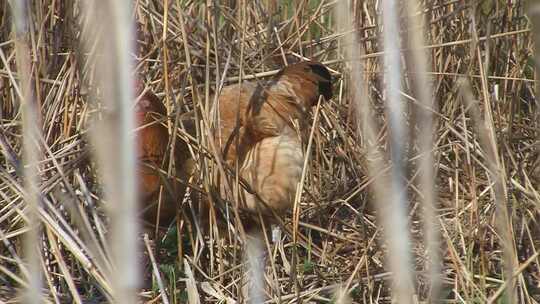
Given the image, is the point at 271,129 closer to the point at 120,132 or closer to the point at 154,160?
the point at 154,160

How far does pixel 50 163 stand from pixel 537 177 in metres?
1.60

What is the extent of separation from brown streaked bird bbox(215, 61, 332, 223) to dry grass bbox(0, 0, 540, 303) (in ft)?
0.34

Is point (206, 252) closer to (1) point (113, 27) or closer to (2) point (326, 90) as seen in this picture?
(2) point (326, 90)

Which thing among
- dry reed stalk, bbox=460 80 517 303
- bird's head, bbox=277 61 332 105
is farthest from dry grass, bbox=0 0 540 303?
bird's head, bbox=277 61 332 105

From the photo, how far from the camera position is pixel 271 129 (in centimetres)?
292

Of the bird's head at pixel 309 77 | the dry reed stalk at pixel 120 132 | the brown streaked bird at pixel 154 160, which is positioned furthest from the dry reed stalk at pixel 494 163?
the brown streaked bird at pixel 154 160

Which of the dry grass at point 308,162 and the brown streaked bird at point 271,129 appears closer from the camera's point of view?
the dry grass at point 308,162

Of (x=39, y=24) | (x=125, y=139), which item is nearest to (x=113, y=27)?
(x=125, y=139)

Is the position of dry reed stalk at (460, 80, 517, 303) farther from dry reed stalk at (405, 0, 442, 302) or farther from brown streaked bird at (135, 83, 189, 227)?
brown streaked bird at (135, 83, 189, 227)

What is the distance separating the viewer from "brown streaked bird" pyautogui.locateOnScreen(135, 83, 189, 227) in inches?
104

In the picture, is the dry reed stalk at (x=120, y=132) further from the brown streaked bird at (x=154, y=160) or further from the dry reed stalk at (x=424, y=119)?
the brown streaked bird at (x=154, y=160)

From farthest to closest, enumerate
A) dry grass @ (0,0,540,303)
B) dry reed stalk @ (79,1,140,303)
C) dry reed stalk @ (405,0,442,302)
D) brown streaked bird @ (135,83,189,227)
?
1. brown streaked bird @ (135,83,189,227)
2. dry grass @ (0,0,540,303)
3. dry reed stalk @ (405,0,442,302)
4. dry reed stalk @ (79,1,140,303)

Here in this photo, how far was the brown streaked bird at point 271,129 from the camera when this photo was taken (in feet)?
9.18

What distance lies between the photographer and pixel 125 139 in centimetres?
95
